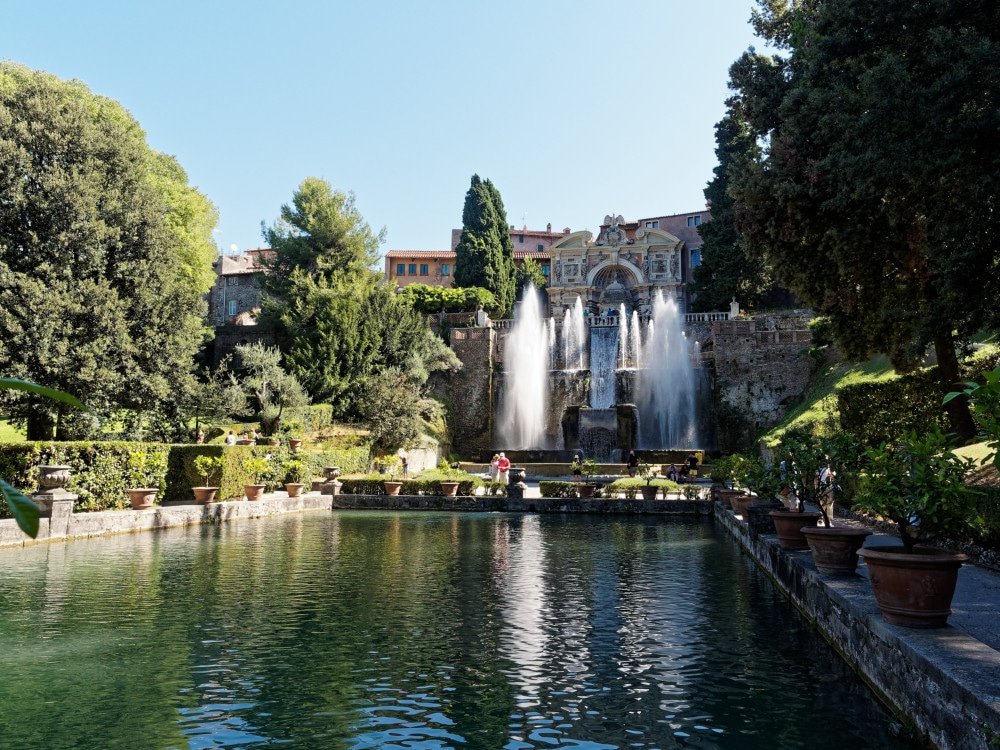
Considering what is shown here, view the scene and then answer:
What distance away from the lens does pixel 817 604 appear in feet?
23.7

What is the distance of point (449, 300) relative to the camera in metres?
49.7

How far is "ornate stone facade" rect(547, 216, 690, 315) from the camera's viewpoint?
61.1 metres

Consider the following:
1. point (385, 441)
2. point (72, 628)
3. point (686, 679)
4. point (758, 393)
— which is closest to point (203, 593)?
point (72, 628)

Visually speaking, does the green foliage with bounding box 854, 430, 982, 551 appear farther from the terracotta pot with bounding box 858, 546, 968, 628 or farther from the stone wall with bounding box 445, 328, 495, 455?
the stone wall with bounding box 445, 328, 495, 455

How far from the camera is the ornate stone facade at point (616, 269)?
201 feet

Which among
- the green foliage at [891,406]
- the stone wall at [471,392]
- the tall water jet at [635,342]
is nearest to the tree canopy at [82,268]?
the stone wall at [471,392]

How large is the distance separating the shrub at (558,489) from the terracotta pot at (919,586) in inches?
654

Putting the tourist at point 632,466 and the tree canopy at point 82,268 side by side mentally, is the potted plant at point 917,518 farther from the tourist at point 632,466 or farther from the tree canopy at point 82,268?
the tourist at point 632,466

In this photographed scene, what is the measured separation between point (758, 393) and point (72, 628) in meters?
34.5

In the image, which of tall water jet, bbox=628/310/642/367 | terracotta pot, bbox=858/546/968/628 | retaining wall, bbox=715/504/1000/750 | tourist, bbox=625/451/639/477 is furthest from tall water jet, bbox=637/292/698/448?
terracotta pot, bbox=858/546/968/628

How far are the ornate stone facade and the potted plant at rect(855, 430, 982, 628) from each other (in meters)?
54.7

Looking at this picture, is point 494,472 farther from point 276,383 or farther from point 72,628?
point 72,628

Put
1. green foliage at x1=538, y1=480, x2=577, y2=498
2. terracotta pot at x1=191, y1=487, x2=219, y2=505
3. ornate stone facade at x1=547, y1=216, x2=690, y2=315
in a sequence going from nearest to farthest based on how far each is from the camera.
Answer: terracotta pot at x1=191, y1=487, x2=219, y2=505, green foliage at x1=538, y1=480, x2=577, y2=498, ornate stone facade at x1=547, y1=216, x2=690, y2=315

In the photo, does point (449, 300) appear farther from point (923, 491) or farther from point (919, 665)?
point (919, 665)
